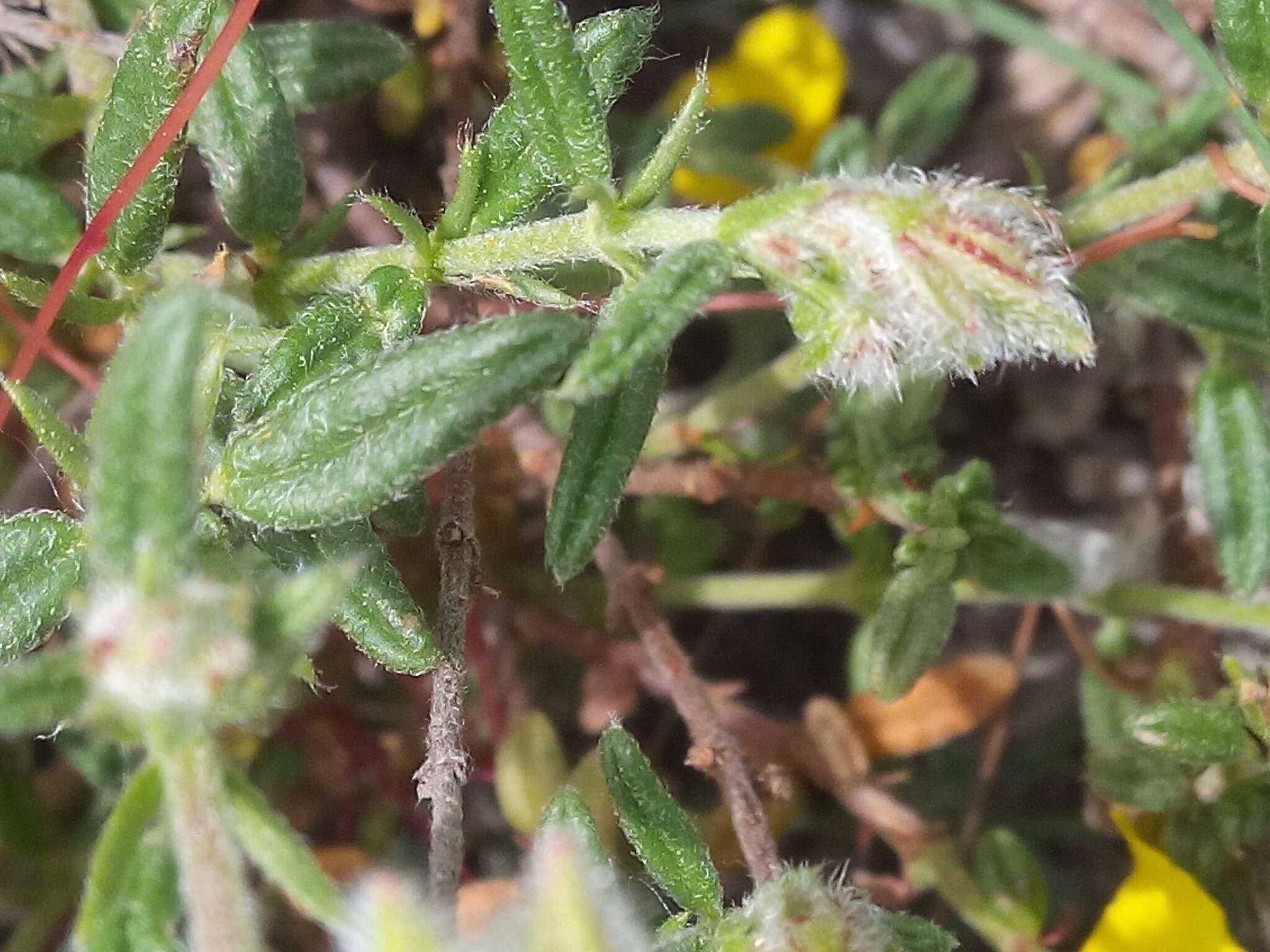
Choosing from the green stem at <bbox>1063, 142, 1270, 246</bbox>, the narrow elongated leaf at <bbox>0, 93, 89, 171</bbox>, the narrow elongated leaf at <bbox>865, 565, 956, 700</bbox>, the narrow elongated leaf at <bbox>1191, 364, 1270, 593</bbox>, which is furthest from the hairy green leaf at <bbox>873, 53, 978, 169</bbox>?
the narrow elongated leaf at <bbox>0, 93, 89, 171</bbox>

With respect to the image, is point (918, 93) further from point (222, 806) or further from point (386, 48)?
point (222, 806)

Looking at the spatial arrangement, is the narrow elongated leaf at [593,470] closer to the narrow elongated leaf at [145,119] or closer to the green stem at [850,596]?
the narrow elongated leaf at [145,119]

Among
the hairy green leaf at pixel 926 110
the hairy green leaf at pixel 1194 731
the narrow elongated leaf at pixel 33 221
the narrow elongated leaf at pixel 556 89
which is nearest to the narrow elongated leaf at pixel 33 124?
the narrow elongated leaf at pixel 33 221

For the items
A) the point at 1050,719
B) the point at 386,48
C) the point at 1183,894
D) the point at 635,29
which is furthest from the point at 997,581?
the point at 386,48

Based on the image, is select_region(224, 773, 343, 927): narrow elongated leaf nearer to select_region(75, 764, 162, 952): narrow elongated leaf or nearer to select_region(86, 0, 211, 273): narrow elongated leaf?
select_region(75, 764, 162, 952): narrow elongated leaf

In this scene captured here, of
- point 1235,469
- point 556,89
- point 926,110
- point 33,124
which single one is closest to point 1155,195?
point 1235,469

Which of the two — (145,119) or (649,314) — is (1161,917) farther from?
(145,119)
